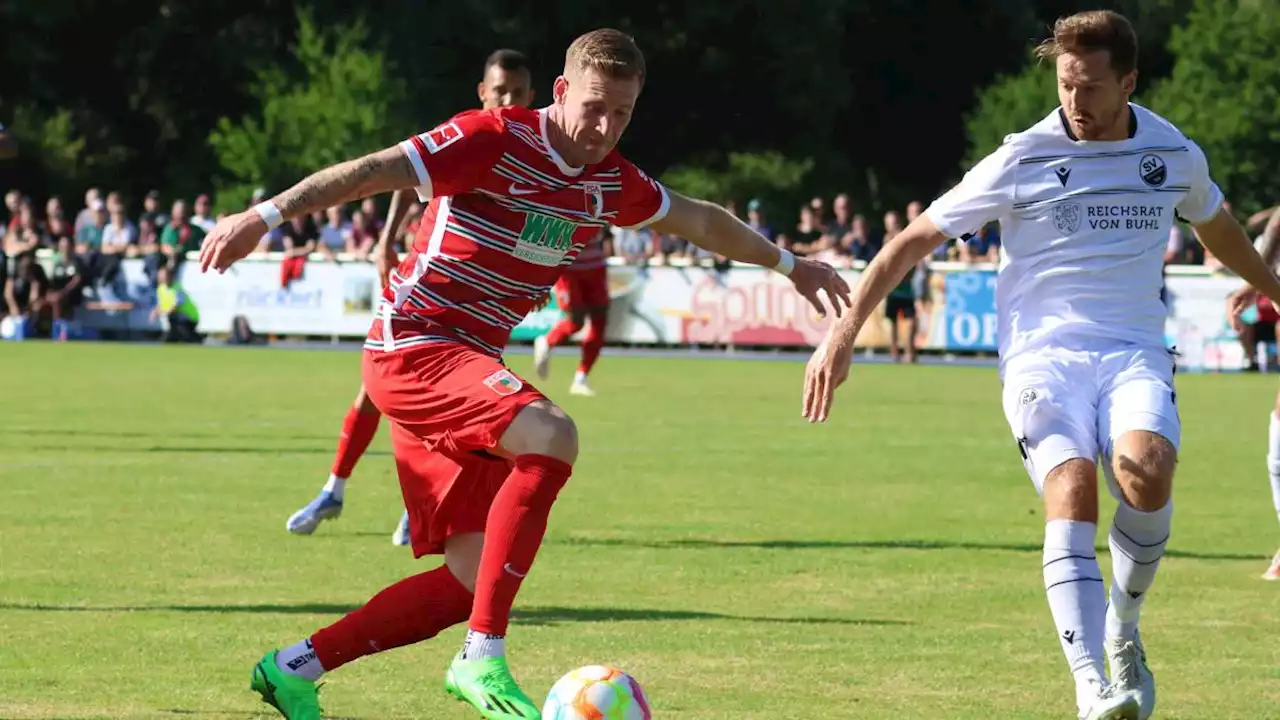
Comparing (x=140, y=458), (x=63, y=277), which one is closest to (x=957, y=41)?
(x=63, y=277)

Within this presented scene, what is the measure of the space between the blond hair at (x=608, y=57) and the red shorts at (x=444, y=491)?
3.81 feet

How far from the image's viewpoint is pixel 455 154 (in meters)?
6.35

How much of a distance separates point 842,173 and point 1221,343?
96.1 feet

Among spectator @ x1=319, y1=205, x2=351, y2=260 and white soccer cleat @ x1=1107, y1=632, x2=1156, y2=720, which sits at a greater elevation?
white soccer cleat @ x1=1107, y1=632, x2=1156, y2=720

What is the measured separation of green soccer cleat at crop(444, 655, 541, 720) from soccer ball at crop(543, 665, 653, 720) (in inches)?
2.7

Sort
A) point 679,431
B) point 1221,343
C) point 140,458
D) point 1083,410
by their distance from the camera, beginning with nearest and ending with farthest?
point 1083,410 → point 140,458 → point 679,431 → point 1221,343

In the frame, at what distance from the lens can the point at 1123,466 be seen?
21.4 feet

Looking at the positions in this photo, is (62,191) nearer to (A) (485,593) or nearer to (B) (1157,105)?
(B) (1157,105)

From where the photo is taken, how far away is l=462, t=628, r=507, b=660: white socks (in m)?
6.13

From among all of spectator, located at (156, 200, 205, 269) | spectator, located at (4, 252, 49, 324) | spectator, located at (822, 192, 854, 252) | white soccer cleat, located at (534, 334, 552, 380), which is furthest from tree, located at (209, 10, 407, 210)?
white soccer cleat, located at (534, 334, 552, 380)

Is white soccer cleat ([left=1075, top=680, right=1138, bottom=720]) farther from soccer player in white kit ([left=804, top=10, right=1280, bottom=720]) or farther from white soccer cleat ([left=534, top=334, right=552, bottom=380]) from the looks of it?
white soccer cleat ([left=534, top=334, right=552, bottom=380])

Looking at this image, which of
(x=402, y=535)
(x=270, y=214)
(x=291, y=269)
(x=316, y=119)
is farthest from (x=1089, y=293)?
(x=316, y=119)

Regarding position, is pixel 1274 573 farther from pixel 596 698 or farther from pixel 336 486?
pixel 596 698

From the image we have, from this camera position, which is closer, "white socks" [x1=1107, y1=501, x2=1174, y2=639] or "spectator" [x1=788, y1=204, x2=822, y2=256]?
"white socks" [x1=1107, y1=501, x2=1174, y2=639]
